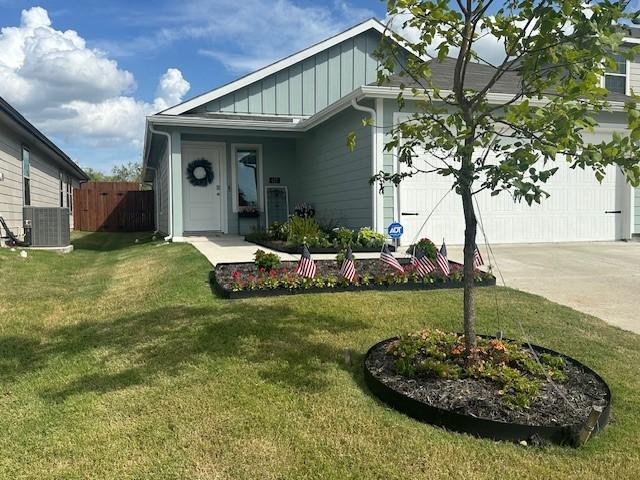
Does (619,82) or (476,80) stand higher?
(619,82)

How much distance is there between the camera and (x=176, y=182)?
1075cm

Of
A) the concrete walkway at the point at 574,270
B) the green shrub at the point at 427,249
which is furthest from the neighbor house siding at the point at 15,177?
the green shrub at the point at 427,249

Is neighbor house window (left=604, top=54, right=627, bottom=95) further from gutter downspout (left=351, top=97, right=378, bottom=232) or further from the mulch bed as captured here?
the mulch bed

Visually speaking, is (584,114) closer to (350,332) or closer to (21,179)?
(350,332)

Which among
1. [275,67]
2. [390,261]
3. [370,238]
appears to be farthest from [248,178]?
[390,261]

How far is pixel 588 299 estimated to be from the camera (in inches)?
207

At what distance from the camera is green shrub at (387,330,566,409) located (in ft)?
9.18

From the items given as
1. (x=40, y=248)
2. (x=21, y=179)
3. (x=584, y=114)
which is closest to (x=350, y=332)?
(x=584, y=114)

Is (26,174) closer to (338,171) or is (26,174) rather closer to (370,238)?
(338,171)

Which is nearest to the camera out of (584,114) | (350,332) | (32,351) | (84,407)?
(584,114)

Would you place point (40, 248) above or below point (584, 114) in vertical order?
below

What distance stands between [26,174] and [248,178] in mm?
5290

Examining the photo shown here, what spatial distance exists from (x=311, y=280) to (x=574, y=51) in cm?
359

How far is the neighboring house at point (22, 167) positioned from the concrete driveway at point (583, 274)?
875 centimetres
